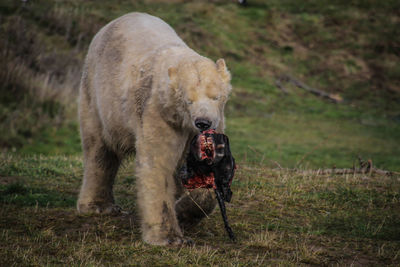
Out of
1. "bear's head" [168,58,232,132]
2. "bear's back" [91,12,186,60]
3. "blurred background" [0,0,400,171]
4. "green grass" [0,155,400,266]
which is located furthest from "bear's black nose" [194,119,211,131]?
"blurred background" [0,0,400,171]

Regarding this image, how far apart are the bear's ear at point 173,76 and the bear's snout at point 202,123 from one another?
52 cm

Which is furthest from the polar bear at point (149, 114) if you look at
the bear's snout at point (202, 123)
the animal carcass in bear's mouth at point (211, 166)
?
the animal carcass in bear's mouth at point (211, 166)

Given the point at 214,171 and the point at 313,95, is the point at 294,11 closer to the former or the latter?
the point at 313,95

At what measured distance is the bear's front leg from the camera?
4891mm

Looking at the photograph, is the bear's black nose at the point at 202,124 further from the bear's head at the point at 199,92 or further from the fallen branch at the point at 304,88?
the fallen branch at the point at 304,88

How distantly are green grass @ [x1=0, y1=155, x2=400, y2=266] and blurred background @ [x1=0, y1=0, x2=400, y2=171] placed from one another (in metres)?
1.75

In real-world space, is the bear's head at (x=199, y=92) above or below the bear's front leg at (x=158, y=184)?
above

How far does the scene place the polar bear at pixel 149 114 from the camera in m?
4.62

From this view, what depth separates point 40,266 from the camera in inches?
160

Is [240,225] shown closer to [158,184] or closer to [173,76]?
[158,184]

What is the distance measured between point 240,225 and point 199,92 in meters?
1.93

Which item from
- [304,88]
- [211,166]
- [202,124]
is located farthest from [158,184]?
[304,88]

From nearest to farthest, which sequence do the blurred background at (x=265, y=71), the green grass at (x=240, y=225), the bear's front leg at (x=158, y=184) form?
the green grass at (x=240, y=225) < the bear's front leg at (x=158, y=184) < the blurred background at (x=265, y=71)

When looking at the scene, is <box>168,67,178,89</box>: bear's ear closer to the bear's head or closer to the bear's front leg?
the bear's head
